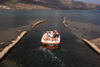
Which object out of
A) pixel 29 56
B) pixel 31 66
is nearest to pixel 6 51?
pixel 29 56

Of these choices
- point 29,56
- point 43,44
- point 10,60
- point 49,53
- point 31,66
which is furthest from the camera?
point 43,44

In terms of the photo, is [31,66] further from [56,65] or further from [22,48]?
[22,48]

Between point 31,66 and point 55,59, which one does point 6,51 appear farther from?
point 55,59

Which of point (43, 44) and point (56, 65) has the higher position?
point (43, 44)

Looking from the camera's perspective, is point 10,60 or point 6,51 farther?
point 6,51

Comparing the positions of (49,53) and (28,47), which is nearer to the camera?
(49,53)

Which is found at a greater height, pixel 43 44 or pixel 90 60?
pixel 43 44

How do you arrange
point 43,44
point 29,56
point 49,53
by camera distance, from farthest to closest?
point 43,44 < point 49,53 < point 29,56

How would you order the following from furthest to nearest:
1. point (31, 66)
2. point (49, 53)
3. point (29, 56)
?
1. point (49, 53)
2. point (29, 56)
3. point (31, 66)

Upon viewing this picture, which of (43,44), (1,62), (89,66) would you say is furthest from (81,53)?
(1,62)
